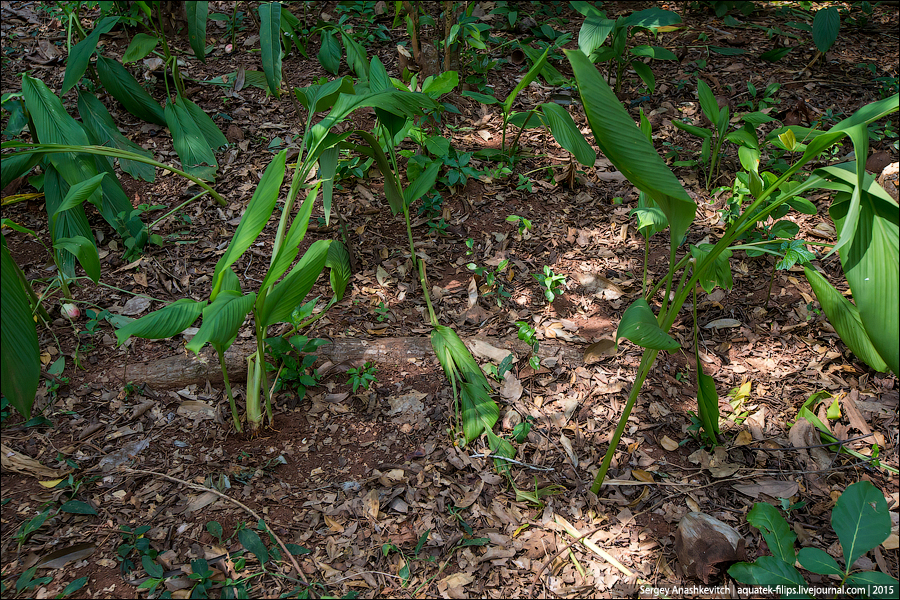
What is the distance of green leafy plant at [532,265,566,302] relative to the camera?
2187mm

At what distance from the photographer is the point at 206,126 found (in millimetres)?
2496

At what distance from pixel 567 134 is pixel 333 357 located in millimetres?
1194

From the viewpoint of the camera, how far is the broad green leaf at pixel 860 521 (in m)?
1.34

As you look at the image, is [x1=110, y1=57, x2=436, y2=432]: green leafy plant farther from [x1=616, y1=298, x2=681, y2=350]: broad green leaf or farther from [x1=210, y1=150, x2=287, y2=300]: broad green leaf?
[x1=616, y1=298, x2=681, y2=350]: broad green leaf

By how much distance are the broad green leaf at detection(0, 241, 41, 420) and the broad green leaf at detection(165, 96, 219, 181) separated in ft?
3.40

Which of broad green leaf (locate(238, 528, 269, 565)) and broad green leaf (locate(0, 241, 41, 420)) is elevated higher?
broad green leaf (locate(0, 241, 41, 420))

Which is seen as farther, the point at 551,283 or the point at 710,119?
the point at 710,119

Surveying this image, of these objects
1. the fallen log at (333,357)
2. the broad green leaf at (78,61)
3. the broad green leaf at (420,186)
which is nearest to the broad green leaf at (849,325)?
the fallen log at (333,357)

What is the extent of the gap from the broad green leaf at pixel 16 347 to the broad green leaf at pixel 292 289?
1.82 feet

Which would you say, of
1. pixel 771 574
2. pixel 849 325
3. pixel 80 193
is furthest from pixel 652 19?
pixel 80 193

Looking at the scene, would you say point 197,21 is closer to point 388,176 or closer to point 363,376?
point 388,176

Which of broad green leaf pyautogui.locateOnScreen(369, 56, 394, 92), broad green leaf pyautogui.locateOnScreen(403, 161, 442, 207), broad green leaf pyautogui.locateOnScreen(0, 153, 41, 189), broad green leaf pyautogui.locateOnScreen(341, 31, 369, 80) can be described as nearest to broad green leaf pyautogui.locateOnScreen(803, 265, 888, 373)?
broad green leaf pyautogui.locateOnScreen(403, 161, 442, 207)

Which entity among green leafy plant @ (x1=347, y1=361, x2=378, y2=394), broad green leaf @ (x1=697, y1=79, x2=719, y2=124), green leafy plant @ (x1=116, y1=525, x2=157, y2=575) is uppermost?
broad green leaf @ (x1=697, y1=79, x2=719, y2=124)

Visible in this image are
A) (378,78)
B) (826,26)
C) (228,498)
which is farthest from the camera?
(826,26)
